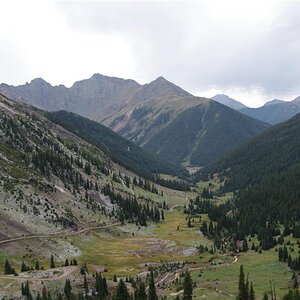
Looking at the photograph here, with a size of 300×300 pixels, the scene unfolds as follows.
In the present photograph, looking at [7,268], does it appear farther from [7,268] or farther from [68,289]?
[68,289]

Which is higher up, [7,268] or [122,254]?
[122,254]

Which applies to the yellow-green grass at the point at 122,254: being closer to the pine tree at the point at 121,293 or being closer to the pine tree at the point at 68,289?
the pine tree at the point at 68,289

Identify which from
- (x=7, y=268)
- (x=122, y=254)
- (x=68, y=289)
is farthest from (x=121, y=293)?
(x=122, y=254)

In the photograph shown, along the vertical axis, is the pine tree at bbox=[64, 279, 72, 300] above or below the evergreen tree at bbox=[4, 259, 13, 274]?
below

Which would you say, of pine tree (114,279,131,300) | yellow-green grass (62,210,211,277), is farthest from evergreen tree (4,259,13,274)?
pine tree (114,279,131,300)

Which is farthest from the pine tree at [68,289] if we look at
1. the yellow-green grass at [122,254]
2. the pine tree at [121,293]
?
Result: the yellow-green grass at [122,254]

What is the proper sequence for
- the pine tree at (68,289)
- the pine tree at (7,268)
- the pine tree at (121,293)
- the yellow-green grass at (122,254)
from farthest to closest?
the yellow-green grass at (122,254) < the pine tree at (7,268) < the pine tree at (68,289) < the pine tree at (121,293)

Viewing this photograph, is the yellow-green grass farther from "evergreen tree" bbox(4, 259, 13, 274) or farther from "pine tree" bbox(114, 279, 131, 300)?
"pine tree" bbox(114, 279, 131, 300)

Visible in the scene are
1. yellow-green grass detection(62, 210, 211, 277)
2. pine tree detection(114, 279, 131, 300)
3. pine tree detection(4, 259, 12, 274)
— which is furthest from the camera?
yellow-green grass detection(62, 210, 211, 277)

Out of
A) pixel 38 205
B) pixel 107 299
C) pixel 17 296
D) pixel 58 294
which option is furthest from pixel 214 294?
pixel 38 205

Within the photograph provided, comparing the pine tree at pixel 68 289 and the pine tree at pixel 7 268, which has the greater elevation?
the pine tree at pixel 7 268

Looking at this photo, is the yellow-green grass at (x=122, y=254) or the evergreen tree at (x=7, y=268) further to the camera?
the yellow-green grass at (x=122, y=254)

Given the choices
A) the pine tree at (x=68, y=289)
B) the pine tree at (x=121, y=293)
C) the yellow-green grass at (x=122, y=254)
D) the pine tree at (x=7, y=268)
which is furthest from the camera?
the yellow-green grass at (x=122, y=254)

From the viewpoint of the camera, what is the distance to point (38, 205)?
654ft
